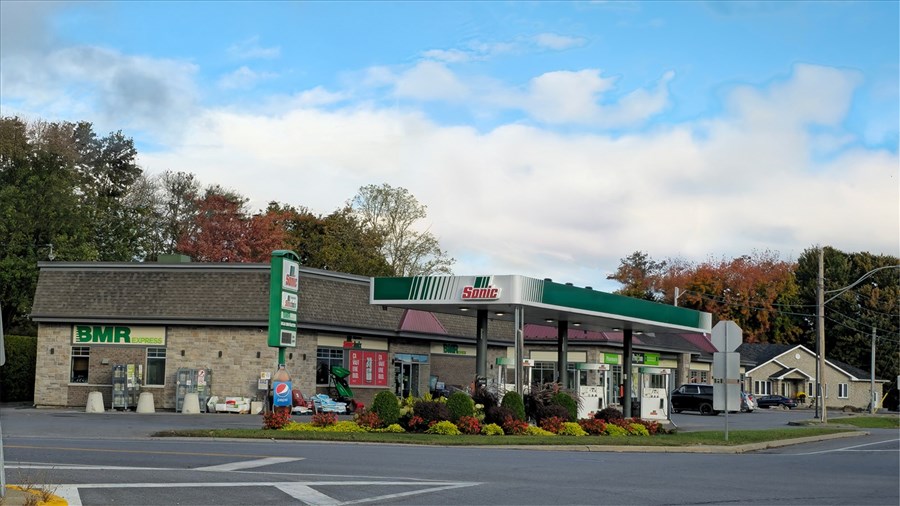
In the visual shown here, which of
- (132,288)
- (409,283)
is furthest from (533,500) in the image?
(132,288)

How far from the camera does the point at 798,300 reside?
343 feet

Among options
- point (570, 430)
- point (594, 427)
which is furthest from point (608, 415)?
point (570, 430)

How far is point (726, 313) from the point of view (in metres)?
98.2

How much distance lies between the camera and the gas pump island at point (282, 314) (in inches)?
1325

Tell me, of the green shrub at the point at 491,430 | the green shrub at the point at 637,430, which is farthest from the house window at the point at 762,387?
the green shrub at the point at 491,430

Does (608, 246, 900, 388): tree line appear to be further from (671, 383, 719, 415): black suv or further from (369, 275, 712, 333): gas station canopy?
(369, 275, 712, 333): gas station canopy

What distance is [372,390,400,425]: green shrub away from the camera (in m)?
28.8

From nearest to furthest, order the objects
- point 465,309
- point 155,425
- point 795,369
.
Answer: point 155,425
point 465,309
point 795,369

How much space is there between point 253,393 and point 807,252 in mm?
81984

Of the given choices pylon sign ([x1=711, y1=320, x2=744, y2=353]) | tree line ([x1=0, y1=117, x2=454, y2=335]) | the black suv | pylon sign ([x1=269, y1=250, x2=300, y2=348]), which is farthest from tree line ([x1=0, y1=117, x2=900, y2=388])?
pylon sign ([x1=711, y1=320, x2=744, y2=353])

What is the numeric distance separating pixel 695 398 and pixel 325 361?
980 inches

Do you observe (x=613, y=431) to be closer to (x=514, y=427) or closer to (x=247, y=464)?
(x=514, y=427)

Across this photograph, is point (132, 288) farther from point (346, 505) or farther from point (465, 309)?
point (346, 505)

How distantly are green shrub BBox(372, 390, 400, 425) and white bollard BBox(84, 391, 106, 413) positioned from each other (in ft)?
53.6
